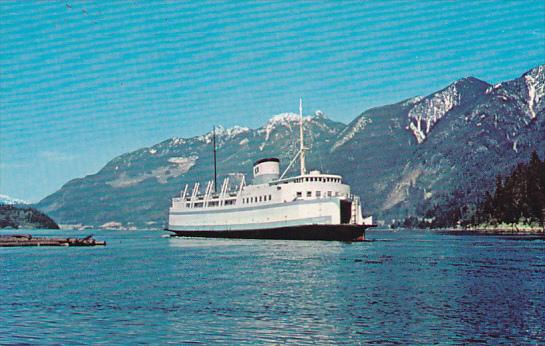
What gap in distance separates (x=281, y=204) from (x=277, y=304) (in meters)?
59.7

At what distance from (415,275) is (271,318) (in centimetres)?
1866

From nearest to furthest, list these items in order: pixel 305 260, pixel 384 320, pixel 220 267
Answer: pixel 384 320, pixel 220 267, pixel 305 260

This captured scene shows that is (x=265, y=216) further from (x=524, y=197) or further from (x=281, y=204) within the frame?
(x=524, y=197)

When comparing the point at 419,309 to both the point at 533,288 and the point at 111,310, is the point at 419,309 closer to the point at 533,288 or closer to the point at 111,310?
the point at 533,288

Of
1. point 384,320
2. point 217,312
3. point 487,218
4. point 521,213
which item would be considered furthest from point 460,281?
point 487,218

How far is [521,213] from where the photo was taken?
157875 mm

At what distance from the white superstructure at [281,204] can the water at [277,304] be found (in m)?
33.2

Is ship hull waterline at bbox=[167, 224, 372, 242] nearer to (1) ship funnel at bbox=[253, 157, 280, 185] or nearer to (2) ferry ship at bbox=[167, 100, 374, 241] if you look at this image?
(2) ferry ship at bbox=[167, 100, 374, 241]

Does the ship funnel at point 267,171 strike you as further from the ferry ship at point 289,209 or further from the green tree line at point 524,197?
the green tree line at point 524,197

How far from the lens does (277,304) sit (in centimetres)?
2828

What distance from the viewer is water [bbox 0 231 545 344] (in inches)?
840

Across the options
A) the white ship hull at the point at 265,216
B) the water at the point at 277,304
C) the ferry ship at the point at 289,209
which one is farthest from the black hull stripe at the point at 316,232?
the water at the point at 277,304

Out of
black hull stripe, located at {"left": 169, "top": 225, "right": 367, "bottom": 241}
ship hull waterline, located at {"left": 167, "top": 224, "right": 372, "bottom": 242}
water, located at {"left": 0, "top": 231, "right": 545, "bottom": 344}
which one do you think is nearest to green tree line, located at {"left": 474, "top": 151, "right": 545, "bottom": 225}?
ship hull waterline, located at {"left": 167, "top": 224, "right": 372, "bottom": 242}

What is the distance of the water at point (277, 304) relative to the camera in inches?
840
